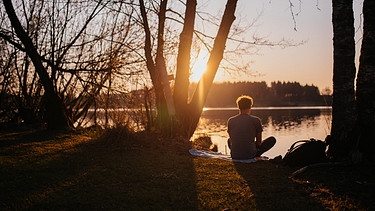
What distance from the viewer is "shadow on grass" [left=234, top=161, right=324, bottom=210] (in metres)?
3.64

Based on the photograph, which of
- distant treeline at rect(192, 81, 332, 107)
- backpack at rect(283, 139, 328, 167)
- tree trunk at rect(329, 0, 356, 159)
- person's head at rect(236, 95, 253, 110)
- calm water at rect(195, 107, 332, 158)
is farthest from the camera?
distant treeline at rect(192, 81, 332, 107)

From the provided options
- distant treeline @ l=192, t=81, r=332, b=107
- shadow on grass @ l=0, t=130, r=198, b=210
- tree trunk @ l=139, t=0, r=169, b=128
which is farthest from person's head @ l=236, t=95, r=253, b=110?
distant treeline @ l=192, t=81, r=332, b=107

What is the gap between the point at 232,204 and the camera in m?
3.72

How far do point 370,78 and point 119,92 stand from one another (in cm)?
811

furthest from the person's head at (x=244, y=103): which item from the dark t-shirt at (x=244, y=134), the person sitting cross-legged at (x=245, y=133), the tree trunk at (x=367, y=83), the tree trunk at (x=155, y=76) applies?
the tree trunk at (x=155, y=76)

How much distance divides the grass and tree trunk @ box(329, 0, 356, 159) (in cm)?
103

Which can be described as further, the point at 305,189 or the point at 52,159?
the point at 52,159

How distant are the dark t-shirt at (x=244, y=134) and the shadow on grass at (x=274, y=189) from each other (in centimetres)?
50

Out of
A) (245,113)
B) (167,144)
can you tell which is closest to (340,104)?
(245,113)

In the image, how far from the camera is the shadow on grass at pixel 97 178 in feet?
12.1

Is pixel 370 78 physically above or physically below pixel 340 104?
above

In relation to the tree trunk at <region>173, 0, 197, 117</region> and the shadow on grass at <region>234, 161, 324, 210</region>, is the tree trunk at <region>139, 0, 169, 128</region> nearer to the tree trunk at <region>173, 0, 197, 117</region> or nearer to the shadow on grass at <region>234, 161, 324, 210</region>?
the tree trunk at <region>173, 0, 197, 117</region>

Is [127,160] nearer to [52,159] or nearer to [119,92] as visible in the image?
[52,159]

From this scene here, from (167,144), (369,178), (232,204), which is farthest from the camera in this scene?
(167,144)
